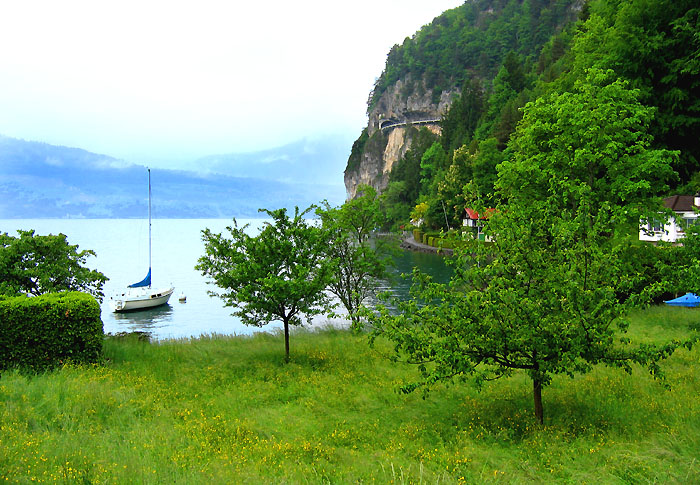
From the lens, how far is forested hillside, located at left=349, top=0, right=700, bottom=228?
27.0 m

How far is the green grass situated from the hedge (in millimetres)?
1213

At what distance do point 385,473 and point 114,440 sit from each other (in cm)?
583

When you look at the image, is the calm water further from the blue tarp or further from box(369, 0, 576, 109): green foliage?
box(369, 0, 576, 109): green foliage

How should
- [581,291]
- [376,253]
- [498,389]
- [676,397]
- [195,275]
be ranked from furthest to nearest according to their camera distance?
[195,275]
[376,253]
[498,389]
[676,397]
[581,291]

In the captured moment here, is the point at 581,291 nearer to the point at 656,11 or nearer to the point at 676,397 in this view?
the point at 676,397

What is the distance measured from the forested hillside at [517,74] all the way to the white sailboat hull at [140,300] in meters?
28.0

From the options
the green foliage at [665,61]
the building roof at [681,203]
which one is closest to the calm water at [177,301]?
the green foliage at [665,61]

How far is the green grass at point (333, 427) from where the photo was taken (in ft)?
28.5

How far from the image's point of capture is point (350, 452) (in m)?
10.2

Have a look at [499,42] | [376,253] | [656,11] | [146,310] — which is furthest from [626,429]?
[499,42]

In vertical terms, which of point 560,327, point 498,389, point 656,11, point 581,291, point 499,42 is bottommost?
point 498,389

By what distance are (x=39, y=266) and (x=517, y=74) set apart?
97305 mm

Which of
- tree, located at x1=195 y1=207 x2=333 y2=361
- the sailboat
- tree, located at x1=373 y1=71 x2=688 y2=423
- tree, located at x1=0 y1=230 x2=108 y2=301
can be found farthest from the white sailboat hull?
tree, located at x1=373 y1=71 x2=688 y2=423

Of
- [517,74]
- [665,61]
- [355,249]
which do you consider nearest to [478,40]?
[517,74]
